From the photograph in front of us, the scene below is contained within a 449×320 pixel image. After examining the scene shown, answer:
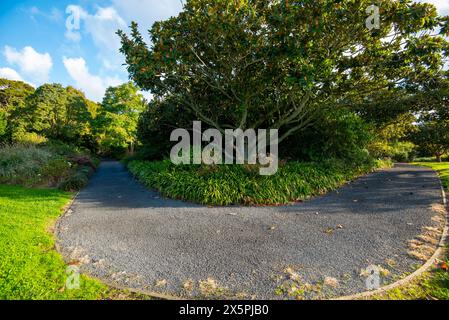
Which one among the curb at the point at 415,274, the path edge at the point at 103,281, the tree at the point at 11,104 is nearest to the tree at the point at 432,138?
the curb at the point at 415,274

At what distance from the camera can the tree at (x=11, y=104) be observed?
17906 millimetres

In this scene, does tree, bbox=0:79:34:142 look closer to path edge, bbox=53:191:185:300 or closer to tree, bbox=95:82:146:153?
tree, bbox=95:82:146:153

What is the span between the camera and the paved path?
2766mm

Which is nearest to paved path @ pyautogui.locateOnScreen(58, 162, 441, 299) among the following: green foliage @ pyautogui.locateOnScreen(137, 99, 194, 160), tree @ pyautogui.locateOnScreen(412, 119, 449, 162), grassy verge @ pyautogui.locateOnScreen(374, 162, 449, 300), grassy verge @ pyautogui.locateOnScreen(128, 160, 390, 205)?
grassy verge @ pyautogui.locateOnScreen(374, 162, 449, 300)

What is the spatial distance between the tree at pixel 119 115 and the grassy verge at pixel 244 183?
16.1 meters

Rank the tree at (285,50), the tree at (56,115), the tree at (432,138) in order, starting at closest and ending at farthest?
1. the tree at (285,50)
2. the tree at (432,138)
3. the tree at (56,115)

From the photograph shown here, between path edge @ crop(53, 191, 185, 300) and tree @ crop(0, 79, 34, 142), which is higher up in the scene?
tree @ crop(0, 79, 34, 142)

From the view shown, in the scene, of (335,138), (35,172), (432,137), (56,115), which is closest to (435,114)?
(335,138)

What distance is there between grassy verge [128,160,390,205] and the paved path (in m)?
0.43

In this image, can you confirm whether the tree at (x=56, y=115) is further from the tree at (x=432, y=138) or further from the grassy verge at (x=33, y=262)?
the tree at (x=432, y=138)

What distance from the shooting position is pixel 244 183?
6523 millimetres

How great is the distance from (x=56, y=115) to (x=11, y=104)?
763 centimetres

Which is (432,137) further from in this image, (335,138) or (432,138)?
(335,138)
